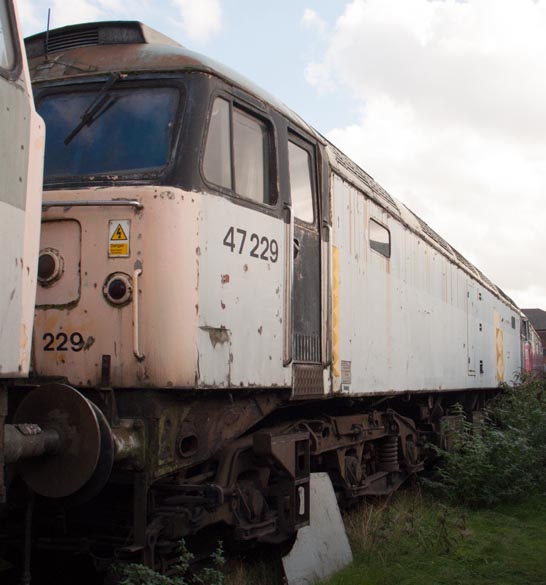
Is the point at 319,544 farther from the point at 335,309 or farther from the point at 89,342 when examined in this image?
the point at 89,342

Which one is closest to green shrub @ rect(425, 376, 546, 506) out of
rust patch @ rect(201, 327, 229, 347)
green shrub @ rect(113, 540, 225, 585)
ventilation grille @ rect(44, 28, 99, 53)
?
green shrub @ rect(113, 540, 225, 585)

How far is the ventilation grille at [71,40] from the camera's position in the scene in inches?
219

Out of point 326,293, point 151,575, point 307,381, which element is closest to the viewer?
point 151,575

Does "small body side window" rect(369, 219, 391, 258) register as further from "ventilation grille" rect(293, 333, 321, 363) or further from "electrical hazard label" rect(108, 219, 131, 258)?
"electrical hazard label" rect(108, 219, 131, 258)

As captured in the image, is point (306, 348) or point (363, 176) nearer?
point (306, 348)

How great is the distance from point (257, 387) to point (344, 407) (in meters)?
2.67

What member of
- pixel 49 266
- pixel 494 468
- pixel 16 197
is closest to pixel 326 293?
pixel 49 266

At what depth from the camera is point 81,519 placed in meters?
5.05

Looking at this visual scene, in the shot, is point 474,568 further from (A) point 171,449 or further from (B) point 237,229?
(B) point 237,229

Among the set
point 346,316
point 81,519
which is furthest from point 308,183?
point 81,519

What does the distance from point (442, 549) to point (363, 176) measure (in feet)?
13.1

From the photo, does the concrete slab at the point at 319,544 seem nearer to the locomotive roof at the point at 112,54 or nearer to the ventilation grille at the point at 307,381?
the ventilation grille at the point at 307,381

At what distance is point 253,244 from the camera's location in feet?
17.9

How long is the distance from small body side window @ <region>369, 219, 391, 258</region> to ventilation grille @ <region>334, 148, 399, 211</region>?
40 cm
